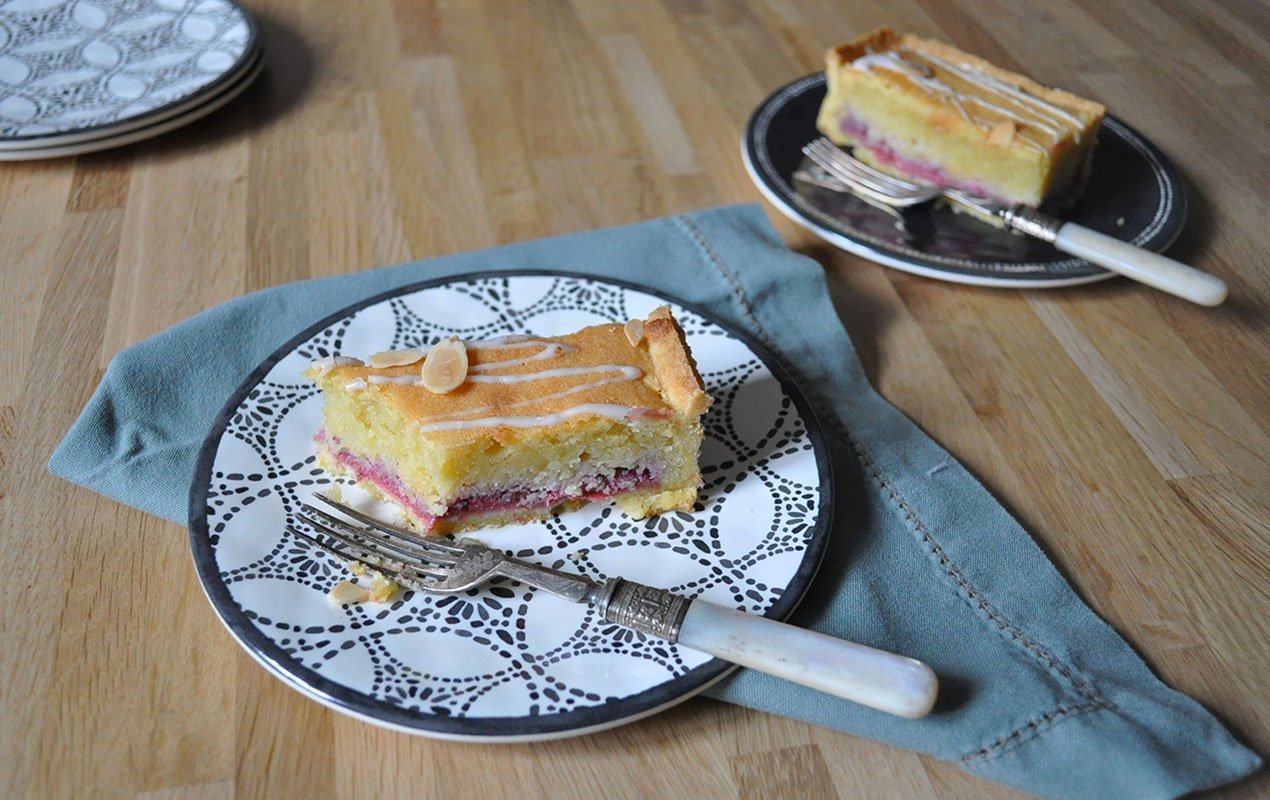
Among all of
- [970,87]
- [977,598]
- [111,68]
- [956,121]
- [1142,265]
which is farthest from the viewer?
[111,68]

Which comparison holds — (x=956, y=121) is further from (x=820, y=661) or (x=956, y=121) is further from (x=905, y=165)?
(x=820, y=661)

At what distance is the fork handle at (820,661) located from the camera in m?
1.18

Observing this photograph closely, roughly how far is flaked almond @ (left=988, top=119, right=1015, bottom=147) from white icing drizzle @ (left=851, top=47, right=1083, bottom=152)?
23 millimetres

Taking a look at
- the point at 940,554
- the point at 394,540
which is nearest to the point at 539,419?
the point at 394,540

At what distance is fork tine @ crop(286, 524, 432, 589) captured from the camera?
53.4 inches

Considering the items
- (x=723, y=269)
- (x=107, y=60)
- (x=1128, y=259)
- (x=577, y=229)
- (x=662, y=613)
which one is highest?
(x=1128, y=259)

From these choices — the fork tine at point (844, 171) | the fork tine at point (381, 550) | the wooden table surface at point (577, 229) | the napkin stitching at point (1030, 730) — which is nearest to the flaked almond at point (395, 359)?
the fork tine at point (381, 550)

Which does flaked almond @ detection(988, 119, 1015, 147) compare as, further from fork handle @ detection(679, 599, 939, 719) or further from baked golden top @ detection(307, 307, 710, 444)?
fork handle @ detection(679, 599, 939, 719)

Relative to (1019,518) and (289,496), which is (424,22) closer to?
(289,496)

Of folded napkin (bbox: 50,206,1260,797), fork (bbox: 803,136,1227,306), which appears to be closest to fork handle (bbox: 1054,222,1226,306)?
fork (bbox: 803,136,1227,306)

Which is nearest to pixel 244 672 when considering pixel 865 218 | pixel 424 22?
pixel 865 218

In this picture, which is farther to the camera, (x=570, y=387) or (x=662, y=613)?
(x=570, y=387)

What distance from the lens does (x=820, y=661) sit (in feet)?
3.92

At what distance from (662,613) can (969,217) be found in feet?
4.02
